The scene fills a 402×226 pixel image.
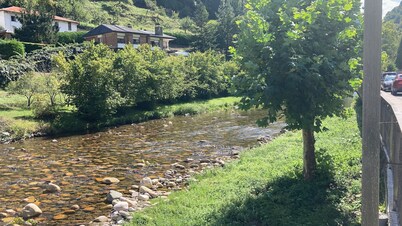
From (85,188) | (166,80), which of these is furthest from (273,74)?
(166,80)

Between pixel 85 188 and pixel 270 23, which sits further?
pixel 85 188

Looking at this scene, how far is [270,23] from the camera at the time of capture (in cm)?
1023

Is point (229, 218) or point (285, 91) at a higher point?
point (285, 91)

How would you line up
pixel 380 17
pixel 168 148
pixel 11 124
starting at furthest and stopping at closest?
pixel 11 124, pixel 168 148, pixel 380 17

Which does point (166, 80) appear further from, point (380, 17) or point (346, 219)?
point (380, 17)

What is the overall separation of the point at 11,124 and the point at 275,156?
63.4 ft

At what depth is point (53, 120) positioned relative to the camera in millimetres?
28812

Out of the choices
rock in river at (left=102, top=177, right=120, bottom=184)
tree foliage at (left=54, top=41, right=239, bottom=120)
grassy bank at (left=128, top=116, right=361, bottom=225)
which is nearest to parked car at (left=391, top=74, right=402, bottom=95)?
tree foliage at (left=54, top=41, right=239, bottom=120)

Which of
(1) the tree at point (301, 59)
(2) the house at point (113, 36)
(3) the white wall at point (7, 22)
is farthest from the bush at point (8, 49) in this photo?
(1) the tree at point (301, 59)

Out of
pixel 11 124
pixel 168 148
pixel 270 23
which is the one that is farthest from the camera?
pixel 11 124

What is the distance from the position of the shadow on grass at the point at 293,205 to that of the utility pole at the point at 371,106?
4660mm

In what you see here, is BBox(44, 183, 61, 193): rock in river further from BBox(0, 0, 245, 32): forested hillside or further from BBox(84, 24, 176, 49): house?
BBox(0, 0, 245, 32): forested hillside

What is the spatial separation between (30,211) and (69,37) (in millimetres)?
54343

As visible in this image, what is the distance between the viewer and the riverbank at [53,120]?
2581 centimetres
